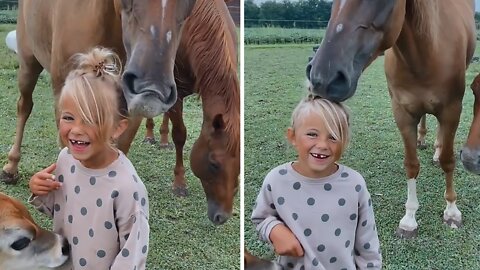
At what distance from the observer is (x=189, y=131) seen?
1.59 meters

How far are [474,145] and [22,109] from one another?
1.19 metres

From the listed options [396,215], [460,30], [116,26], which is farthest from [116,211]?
[460,30]

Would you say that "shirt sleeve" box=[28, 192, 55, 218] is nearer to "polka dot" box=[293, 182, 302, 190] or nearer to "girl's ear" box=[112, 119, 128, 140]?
"girl's ear" box=[112, 119, 128, 140]

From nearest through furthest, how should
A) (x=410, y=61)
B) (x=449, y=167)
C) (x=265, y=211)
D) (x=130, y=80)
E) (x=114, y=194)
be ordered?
(x=130, y=80) < (x=114, y=194) < (x=265, y=211) < (x=410, y=61) < (x=449, y=167)

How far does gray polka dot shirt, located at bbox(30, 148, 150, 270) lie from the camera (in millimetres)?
1371

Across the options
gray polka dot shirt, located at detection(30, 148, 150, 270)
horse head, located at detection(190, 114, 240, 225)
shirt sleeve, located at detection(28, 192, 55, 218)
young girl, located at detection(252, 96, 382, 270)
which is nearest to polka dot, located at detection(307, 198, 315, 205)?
young girl, located at detection(252, 96, 382, 270)

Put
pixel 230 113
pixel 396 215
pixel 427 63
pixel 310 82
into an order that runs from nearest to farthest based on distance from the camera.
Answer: pixel 310 82, pixel 230 113, pixel 427 63, pixel 396 215

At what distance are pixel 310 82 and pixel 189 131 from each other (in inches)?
15.0

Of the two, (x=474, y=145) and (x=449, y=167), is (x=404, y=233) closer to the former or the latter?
(x=449, y=167)

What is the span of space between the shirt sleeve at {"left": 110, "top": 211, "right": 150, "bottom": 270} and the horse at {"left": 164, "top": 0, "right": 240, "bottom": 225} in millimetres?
265

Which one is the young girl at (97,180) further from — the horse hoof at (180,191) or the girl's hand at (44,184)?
the horse hoof at (180,191)

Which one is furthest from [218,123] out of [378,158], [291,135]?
[378,158]

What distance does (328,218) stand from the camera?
1.42 metres

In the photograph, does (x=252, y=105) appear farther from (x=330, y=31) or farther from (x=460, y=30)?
(x=460, y=30)
